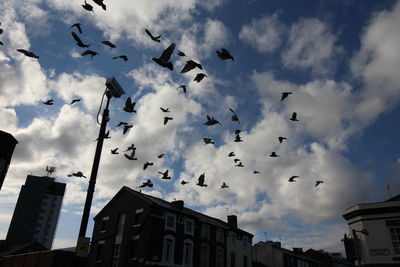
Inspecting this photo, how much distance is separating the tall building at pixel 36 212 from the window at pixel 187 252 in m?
97.2

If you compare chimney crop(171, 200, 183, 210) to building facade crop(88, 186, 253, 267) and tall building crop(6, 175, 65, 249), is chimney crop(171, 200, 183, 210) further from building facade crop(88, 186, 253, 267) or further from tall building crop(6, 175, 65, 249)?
tall building crop(6, 175, 65, 249)

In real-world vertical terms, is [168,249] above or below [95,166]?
above

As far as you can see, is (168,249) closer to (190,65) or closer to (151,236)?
(151,236)

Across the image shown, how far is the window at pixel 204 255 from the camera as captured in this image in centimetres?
3534

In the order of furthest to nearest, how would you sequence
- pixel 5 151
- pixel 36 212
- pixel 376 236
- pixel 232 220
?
pixel 36 212, pixel 232 220, pixel 5 151, pixel 376 236

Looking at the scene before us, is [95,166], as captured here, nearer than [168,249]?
Yes

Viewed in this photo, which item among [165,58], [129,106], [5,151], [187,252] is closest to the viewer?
[165,58]

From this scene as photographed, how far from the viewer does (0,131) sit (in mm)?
27938

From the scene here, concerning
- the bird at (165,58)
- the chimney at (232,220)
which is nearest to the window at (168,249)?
the chimney at (232,220)

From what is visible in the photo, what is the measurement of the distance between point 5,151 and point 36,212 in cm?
9826

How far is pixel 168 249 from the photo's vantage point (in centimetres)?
3188

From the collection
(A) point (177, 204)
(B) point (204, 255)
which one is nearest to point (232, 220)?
(B) point (204, 255)

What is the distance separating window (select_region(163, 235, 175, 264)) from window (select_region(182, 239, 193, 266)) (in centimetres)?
183

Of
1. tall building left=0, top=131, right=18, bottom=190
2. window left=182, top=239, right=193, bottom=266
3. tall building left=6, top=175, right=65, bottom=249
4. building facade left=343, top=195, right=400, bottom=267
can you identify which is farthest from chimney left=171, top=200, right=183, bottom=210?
tall building left=6, top=175, right=65, bottom=249
